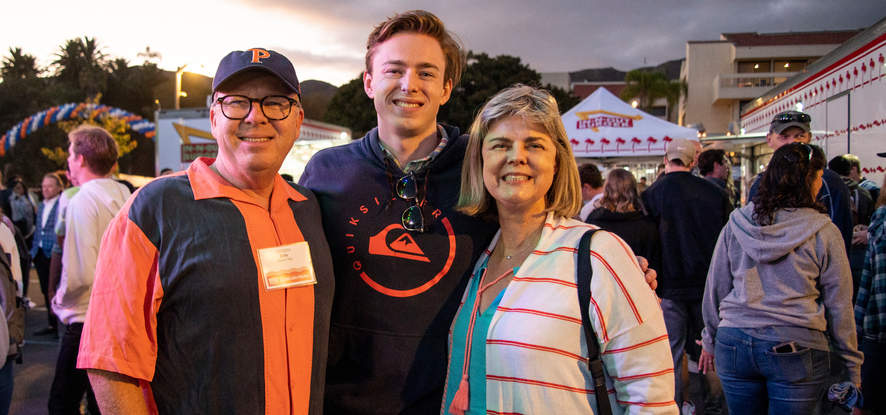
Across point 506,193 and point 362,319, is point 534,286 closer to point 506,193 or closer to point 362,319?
point 506,193

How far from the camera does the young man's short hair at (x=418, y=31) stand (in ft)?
7.34

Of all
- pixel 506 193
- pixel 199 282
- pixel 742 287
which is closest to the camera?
pixel 199 282

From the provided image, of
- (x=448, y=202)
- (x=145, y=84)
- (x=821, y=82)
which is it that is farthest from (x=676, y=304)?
(x=145, y=84)

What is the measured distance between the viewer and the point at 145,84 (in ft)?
180

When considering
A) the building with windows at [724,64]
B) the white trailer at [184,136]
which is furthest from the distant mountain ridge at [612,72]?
the white trailer at [184,136]

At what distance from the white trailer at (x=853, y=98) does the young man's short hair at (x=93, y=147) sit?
314 inches

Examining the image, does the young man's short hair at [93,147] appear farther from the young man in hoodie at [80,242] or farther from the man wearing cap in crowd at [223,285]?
the man wearing cap in crowd at [223,285]

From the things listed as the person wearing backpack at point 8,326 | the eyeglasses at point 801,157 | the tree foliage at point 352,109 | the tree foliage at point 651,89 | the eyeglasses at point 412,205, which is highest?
the tree foliage at point 651,89

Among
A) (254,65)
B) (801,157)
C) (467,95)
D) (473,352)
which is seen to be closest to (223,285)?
(254,65)

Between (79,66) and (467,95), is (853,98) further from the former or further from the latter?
(79,66)

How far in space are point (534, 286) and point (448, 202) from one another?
600 mm

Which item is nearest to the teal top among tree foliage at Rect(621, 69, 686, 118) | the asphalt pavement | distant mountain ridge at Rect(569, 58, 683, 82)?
the asphalt pavement

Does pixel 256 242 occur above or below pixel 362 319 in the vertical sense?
above

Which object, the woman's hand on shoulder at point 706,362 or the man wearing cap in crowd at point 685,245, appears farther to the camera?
the man wearing cap in crowd at point 685,245
